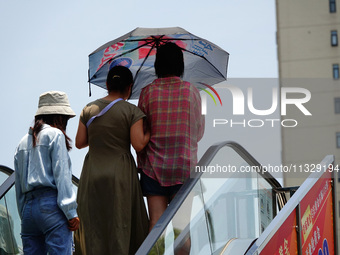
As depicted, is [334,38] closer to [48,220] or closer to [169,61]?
[169,61]

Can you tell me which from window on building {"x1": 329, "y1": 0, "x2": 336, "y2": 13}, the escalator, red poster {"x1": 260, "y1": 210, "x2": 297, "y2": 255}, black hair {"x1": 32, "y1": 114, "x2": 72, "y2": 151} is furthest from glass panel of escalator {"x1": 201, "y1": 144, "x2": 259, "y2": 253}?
window on building {"x1": 329, "y1": 0, "x2": 336, "y2": 13}

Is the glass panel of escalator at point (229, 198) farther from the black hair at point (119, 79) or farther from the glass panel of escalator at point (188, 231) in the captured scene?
the black hair at point (119, 79)

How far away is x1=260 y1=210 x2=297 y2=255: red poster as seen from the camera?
193 inches

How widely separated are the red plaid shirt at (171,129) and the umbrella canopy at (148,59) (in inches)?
41.5

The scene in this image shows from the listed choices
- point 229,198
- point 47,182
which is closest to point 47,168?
point 47,182

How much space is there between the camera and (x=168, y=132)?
5023mm

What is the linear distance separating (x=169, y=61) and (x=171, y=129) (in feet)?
1.58

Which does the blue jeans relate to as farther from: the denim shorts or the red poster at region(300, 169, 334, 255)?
the red poster at region(300, 169, 334, 255)

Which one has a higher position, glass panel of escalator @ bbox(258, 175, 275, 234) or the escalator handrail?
the escalator handrail

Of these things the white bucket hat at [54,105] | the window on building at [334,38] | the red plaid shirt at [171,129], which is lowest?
the window on building at [334,38]

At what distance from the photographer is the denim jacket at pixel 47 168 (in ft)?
15.4

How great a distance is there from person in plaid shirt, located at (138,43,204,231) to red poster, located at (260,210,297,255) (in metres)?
0.71

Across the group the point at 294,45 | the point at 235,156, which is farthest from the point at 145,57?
the point at 294,45

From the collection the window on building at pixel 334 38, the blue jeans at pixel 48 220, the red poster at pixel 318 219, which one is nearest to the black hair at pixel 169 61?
the blue jeans at pixel 48 220
